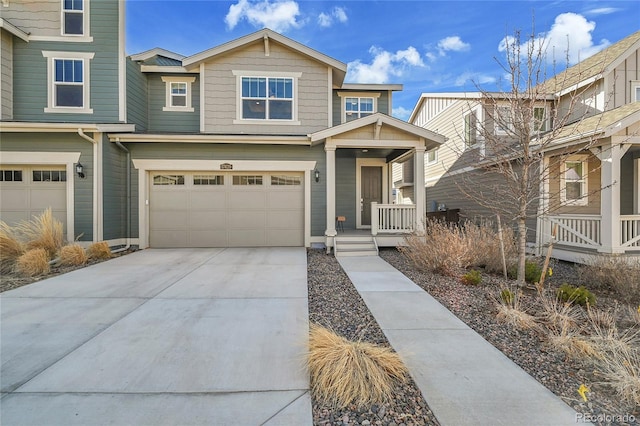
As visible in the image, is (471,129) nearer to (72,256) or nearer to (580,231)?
(580,231)

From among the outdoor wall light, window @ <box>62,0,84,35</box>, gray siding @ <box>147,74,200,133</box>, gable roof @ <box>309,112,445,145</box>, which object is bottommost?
the outdoor wall light

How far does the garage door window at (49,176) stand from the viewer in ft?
31.3

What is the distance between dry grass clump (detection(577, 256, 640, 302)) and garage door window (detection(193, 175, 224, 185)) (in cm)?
996

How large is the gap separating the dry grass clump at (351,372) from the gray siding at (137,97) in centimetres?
1073

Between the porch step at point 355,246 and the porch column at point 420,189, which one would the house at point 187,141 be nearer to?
the porch column at point 420,189

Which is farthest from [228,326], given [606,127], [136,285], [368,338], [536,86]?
[606,127]

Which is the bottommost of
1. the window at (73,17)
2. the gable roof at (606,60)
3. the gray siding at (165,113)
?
the gray siding at (165,113)

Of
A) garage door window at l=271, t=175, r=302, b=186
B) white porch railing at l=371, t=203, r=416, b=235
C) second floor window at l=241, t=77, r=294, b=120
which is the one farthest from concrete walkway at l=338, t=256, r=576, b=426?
second floor window at l=241, t=77, r=294, b=120

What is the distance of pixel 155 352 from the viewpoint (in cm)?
339

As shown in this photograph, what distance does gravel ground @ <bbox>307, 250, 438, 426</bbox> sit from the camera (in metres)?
2.40

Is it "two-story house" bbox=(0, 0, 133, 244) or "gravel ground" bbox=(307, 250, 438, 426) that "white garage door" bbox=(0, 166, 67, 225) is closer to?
"two-story house" bbox=(0, 0, 133, 244)

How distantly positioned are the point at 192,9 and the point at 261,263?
987 centimetres

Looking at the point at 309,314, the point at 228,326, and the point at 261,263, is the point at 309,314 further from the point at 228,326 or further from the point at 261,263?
the point at 261,263

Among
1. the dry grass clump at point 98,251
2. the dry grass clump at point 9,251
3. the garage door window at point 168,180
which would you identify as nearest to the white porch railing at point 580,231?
the garage door window at point 168,180
